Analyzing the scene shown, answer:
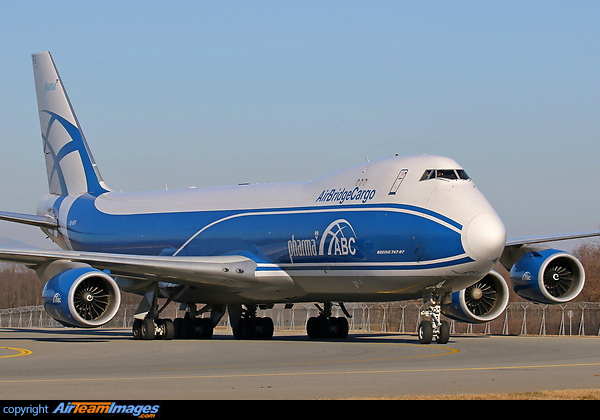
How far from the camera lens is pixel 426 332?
2664cm

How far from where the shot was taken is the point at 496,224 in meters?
26.5

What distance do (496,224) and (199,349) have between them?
888 centimetres

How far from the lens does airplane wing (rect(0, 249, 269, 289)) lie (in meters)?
29.6

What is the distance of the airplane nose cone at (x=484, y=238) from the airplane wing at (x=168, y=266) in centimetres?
782

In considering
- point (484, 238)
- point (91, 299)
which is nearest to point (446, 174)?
point (484, 238)

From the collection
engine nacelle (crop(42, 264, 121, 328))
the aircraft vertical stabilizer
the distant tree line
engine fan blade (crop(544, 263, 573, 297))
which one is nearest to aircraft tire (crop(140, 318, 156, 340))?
engine nacelle (crop(42, 264, 121, 328))

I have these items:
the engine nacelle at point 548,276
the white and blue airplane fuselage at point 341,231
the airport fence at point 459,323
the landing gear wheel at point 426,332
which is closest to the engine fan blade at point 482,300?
the engine nacelle at point 548,276

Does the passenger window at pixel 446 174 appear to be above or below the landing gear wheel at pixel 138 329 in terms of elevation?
above

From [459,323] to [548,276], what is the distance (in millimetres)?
18578

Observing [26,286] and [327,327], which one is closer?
[327,327]

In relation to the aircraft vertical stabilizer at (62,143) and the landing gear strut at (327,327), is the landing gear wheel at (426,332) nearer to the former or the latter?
the landing gear strut at (327,327)

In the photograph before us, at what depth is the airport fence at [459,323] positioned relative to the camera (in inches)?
1746

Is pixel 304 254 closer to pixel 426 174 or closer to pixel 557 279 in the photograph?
pixel 426 174

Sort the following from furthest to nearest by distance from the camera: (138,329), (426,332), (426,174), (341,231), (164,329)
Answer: (164,329) → (138,329) → (341,231) → (426,174) → (426,332)
